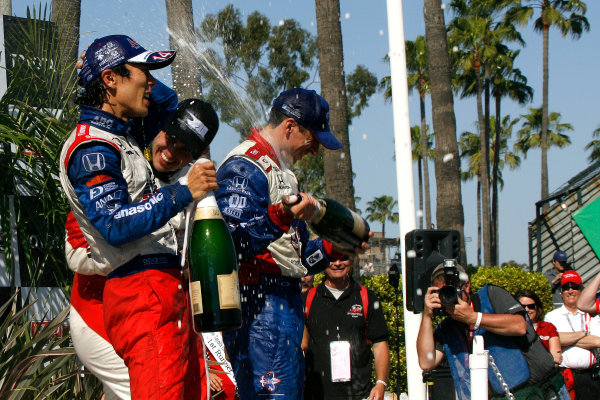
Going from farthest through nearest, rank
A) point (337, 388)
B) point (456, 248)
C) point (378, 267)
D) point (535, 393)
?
point (378, 267) → point (337, 388) → point (535, 393) → point (456, 248)

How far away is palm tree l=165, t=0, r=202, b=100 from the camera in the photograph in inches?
346

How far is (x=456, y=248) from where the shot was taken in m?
4.98

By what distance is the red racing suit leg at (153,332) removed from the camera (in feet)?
10.4

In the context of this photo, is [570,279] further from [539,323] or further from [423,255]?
[423,255]

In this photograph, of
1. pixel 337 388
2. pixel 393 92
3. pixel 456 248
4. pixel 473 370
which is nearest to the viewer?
pixel 473 370

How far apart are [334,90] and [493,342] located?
6.63m

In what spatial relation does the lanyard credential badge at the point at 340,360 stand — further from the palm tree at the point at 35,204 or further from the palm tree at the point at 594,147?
the palm tree at the point at 594,147

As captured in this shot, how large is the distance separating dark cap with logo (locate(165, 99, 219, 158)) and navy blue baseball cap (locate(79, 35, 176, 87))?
251 mm

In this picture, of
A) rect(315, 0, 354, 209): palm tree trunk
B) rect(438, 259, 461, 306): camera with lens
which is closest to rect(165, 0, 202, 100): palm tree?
rect(315, 0, 354, 209): palm tree trunk

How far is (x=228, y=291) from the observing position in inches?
127

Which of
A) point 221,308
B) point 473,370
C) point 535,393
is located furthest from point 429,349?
point 221,308

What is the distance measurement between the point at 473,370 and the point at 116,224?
84.8 inches

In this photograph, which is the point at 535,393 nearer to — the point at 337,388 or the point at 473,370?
the point at 473,370

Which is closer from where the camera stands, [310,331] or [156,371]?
[156,371]
